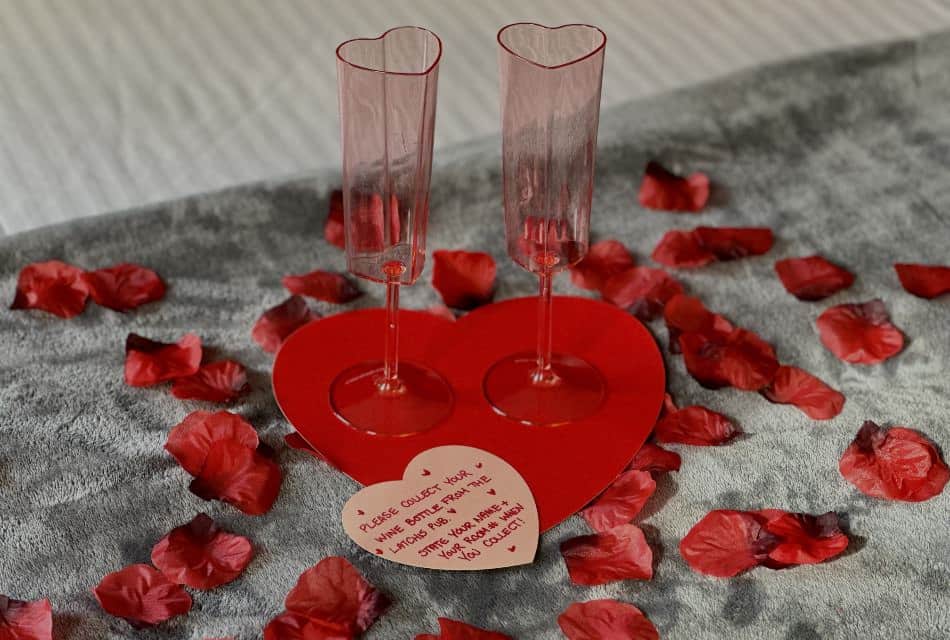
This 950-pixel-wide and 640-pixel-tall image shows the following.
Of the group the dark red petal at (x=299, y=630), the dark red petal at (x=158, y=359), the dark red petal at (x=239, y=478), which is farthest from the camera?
the dark red petal at (x=158, y=359)

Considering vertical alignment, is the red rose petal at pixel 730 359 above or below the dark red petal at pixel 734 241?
above

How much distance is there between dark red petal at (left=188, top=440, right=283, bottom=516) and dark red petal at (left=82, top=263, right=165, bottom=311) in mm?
216

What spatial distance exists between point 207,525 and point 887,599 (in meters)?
0.44

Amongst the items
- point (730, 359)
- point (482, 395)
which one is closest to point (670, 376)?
point (730, 359)

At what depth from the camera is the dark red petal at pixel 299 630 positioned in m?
0.73

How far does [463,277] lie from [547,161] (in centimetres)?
25

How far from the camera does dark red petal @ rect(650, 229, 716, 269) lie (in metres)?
1.10

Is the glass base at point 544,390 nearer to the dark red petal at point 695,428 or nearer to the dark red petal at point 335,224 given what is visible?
the dark red petal at point 695,428

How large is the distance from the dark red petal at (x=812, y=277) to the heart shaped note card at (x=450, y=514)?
1.17 ft

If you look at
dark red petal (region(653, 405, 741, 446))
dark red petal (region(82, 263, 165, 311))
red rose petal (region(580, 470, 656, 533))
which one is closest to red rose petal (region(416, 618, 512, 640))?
red rose petal (region(580, 470, 656, 533))

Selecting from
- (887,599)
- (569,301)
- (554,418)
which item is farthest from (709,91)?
(887,599)

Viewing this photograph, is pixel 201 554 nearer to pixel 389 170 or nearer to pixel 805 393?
pixel 389 170

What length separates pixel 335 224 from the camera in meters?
1.12

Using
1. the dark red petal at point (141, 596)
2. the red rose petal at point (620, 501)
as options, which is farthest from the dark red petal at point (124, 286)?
the red rose petal at point (620, 501)
